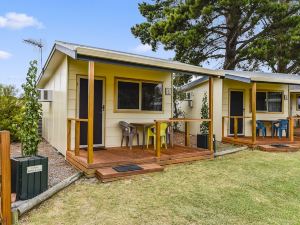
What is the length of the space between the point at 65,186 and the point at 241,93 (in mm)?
8573

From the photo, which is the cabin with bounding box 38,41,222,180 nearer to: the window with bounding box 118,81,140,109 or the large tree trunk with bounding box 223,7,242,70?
the window with bounding box 118,81,140,109

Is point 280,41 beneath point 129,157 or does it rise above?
above

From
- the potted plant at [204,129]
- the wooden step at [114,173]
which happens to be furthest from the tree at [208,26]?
the wooden step at [114,173]

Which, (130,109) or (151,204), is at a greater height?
(130,109)

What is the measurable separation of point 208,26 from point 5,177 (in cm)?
1328

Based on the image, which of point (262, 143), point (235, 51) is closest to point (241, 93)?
point (262, 143)

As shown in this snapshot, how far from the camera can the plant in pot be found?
3727 mm

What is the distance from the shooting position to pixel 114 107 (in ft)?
23.8

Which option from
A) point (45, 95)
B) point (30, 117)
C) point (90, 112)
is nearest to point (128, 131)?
point (90, 112)

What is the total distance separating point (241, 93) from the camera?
10789mm

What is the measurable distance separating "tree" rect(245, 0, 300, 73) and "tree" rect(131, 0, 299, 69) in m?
0.16

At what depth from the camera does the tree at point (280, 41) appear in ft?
40.9

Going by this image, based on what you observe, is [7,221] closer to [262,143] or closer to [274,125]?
[262,143]

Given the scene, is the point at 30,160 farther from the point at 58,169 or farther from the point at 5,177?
the point at 58,169
